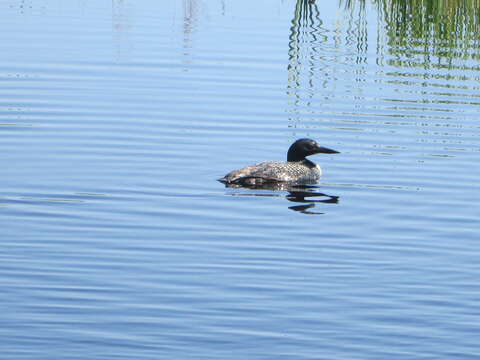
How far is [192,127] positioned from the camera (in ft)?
53.1

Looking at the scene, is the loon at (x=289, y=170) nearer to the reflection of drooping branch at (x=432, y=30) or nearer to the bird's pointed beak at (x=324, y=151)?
the bird's pointed beak at (x=324, y=151)

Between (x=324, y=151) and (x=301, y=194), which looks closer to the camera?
(x=301, y=194)

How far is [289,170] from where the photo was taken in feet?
47.9

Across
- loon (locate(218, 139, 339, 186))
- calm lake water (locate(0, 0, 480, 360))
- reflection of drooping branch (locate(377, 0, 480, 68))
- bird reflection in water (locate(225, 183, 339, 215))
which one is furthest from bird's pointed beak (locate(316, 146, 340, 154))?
reflection of drooping branch (locate(377, 0, 480, 68))

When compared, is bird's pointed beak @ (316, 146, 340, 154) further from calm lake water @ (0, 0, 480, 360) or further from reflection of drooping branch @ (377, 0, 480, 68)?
reflection of drooping branch @ (377, 0, 480, 68)

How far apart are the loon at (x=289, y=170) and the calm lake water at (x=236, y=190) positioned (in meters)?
0.18

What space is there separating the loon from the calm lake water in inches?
7.1

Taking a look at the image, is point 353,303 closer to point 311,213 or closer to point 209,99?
point 311,213

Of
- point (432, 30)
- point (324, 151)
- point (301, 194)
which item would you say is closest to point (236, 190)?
point (301, 194)

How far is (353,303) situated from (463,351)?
116 cm

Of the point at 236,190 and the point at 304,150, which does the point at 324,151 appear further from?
the point at 236,190

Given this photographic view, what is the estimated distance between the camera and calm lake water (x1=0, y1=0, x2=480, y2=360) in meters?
8.88

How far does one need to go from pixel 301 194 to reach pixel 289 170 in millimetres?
612

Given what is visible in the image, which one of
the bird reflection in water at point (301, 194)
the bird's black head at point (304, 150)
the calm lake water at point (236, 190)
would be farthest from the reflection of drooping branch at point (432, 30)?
the bird reflection in water at point (301, 194)
